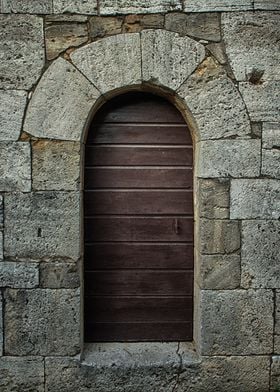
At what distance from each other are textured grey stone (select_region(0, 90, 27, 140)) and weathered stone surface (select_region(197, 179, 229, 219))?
1419 mm

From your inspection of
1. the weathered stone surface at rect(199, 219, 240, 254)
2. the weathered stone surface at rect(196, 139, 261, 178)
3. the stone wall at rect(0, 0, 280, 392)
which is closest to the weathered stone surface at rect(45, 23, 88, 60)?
the stone wall at rect(0, 0, 280, 392)

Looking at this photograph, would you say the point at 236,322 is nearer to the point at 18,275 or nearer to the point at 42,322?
Answer: the point at 42,322

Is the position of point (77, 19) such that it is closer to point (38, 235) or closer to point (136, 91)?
point (136, 91)

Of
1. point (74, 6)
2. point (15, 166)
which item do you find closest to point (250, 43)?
point (74, 6)

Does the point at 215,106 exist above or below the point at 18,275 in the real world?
above

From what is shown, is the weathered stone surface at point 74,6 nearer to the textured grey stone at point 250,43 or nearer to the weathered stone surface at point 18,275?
the textured grey stone at point 250,43

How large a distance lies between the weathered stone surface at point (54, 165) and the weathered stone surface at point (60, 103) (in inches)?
3.1

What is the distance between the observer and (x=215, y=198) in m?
2.97

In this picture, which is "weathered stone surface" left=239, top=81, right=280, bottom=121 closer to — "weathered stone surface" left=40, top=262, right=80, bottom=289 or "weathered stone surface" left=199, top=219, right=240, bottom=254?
"weathered stone surface" left=199, top=219, right=240, bottom=254

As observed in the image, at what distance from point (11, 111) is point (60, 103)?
1.18 ft

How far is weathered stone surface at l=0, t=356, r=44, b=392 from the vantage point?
298 centimetres

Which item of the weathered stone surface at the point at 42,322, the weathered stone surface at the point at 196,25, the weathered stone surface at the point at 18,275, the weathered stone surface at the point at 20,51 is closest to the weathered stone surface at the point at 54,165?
the weathered stone surface at the point at 20,51

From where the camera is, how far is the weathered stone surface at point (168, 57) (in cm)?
293

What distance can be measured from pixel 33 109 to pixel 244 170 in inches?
62.9
